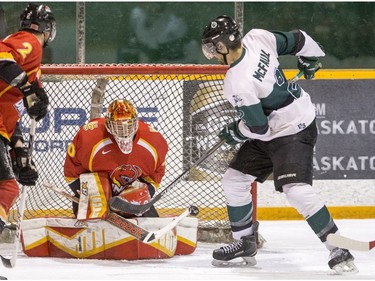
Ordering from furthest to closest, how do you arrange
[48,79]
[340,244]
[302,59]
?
[48,79], [302,59], [340,244]

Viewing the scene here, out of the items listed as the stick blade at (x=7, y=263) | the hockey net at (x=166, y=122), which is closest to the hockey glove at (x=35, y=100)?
the stick blade at (x=7, y=263)

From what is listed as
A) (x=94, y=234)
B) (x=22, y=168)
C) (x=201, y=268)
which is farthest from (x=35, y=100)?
(x=201, y=268)

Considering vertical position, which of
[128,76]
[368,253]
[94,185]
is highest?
[128,76]

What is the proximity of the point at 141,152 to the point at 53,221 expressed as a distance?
18.7 inches

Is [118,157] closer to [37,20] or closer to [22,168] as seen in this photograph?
[22,168]

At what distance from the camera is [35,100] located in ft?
14.5

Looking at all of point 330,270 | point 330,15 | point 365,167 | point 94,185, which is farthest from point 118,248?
point 330,15

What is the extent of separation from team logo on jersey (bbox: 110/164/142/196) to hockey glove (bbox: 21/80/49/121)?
80 centimetres

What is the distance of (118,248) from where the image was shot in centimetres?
508

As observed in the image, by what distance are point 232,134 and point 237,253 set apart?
0.49m

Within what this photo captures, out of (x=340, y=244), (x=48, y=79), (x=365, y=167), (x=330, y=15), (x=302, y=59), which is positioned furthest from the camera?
(x=330, y=15)

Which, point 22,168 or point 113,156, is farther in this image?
point 113,156

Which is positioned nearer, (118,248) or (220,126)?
(118,248)

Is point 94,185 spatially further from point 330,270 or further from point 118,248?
point 330,270
